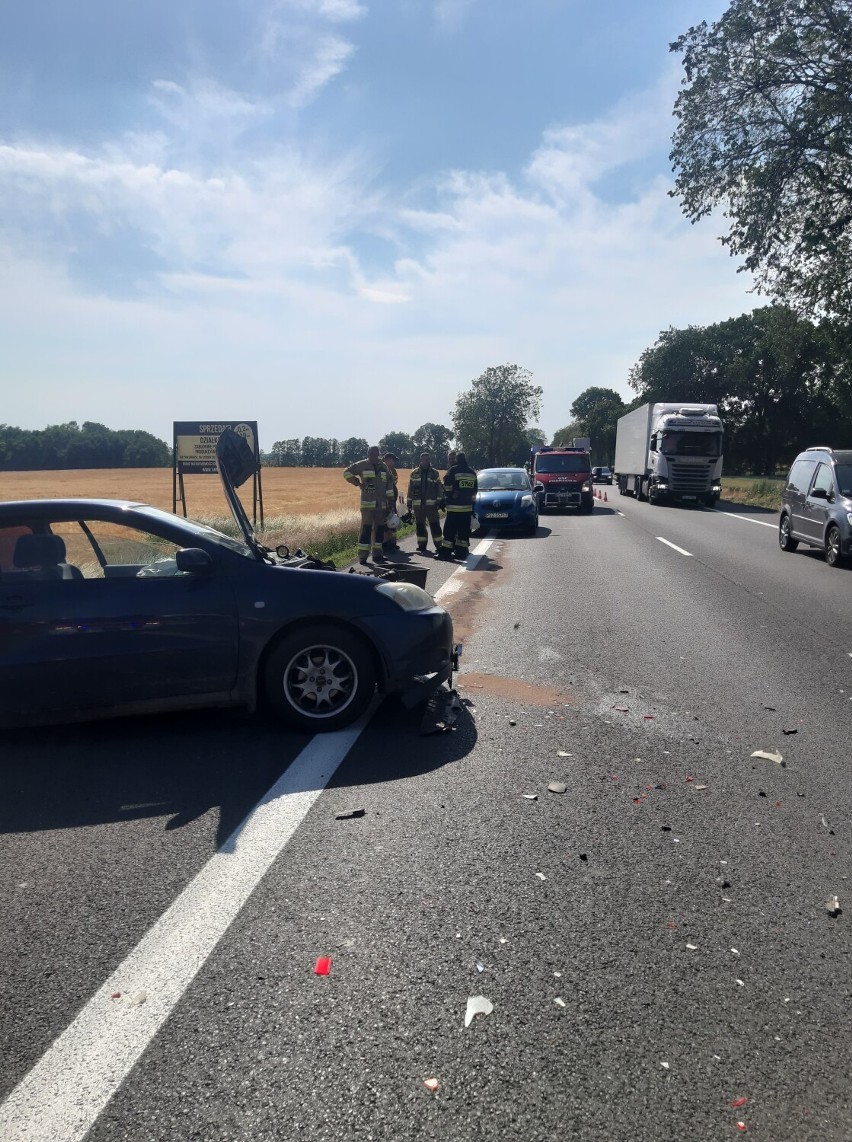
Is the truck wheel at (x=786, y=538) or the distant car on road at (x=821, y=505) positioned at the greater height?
the distant car on road at (x=821, y=505)

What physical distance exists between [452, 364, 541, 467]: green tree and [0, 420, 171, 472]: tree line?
31.5 meters

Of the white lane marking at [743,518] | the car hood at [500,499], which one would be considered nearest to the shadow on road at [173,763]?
the car hood at [500,499]

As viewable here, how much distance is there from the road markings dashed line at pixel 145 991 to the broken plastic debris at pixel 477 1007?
Result: 905mm

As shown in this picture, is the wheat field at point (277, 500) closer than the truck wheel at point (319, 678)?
No

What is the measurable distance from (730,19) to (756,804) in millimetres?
27825

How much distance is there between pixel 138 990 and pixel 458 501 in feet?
43.0

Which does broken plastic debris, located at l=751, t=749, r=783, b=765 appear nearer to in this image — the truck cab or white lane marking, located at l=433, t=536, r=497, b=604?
white lane marking, located at l=433, t=536, r=497, b=604

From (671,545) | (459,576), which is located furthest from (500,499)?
(459,576)

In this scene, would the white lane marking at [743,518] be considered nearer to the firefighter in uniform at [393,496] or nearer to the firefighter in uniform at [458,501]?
the firefighter in uniform at [458,501]

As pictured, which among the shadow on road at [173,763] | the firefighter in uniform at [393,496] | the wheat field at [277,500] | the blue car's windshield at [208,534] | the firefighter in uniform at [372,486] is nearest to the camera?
the shadow on road at [173,763]

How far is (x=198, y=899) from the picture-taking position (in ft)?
11.3

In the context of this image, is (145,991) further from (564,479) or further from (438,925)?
(564,479)

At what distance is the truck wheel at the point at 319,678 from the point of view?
544cm

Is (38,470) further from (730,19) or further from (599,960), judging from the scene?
(599,960)
